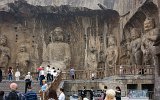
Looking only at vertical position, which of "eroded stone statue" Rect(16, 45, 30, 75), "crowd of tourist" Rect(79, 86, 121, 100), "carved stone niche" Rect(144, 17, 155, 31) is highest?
"carved stone niche" Rect(144, 17, 155, 31)

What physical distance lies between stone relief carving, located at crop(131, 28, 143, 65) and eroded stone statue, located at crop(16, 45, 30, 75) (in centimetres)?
918

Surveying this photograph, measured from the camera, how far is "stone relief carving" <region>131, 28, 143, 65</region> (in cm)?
2442

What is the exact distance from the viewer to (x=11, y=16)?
3006cm

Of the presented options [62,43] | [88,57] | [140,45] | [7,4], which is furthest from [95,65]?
[7,4]

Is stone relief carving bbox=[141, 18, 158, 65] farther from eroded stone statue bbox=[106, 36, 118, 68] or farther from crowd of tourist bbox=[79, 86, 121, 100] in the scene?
crowd of tourist bbox=[79, 86, 121, 100]

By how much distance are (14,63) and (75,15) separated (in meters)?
6.75

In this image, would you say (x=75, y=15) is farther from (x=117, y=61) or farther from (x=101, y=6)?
(x=117, y=61)

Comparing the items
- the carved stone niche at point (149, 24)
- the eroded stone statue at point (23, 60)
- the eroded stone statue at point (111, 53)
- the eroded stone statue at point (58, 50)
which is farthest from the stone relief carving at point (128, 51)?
the eroded stone statue at point (23, 60)

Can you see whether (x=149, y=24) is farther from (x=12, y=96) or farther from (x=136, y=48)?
(x=12, y=96)

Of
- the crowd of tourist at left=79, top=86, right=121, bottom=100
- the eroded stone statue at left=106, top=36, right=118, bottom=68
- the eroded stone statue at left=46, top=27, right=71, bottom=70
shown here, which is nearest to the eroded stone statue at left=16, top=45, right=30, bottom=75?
the eroded stone statue at left=46, top=27, right=71, bottom=70

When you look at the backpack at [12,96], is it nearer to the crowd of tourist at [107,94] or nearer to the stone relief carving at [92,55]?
the crowd of tourist at [107,94]

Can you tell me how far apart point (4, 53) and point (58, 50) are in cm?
457

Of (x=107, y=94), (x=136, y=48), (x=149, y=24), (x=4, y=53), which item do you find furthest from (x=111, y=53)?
(x=107, y=94)

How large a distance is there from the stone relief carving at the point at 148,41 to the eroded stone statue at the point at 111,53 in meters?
4.25
